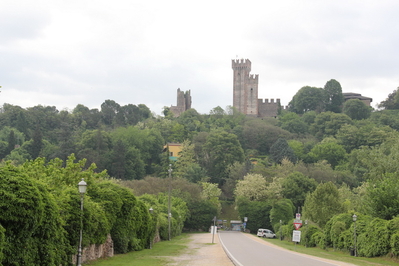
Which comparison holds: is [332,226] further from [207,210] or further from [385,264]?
[207,210]

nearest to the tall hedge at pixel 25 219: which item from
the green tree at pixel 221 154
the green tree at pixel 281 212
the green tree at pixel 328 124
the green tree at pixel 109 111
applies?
the green tree at pixel 281 212

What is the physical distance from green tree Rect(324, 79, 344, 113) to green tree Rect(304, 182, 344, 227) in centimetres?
10419

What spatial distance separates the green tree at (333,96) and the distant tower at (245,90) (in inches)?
831

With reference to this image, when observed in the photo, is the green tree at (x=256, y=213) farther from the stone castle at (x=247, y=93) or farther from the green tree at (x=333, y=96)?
the green tree at (x=333, y=96)

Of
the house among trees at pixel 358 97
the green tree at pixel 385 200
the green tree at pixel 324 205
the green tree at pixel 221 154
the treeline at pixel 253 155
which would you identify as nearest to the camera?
the green tree at pixel 385 200

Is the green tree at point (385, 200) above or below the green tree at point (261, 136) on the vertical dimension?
below

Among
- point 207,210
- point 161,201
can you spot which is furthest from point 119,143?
point 161,201

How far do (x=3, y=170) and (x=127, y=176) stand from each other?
74.1 metres

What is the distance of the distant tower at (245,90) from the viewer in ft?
468

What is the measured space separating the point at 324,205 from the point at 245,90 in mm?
103070

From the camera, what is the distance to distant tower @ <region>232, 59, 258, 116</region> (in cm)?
14250

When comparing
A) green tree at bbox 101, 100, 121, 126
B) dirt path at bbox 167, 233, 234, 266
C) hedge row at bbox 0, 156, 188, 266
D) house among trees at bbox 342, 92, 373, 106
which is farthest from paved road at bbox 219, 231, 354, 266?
house among trees at bbox 342, 92, 373, 106

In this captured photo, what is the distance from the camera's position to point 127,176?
284ft

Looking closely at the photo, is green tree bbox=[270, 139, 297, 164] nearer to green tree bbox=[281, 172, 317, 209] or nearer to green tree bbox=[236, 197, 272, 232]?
green tree bbox=[281, 172, 317, 209]
